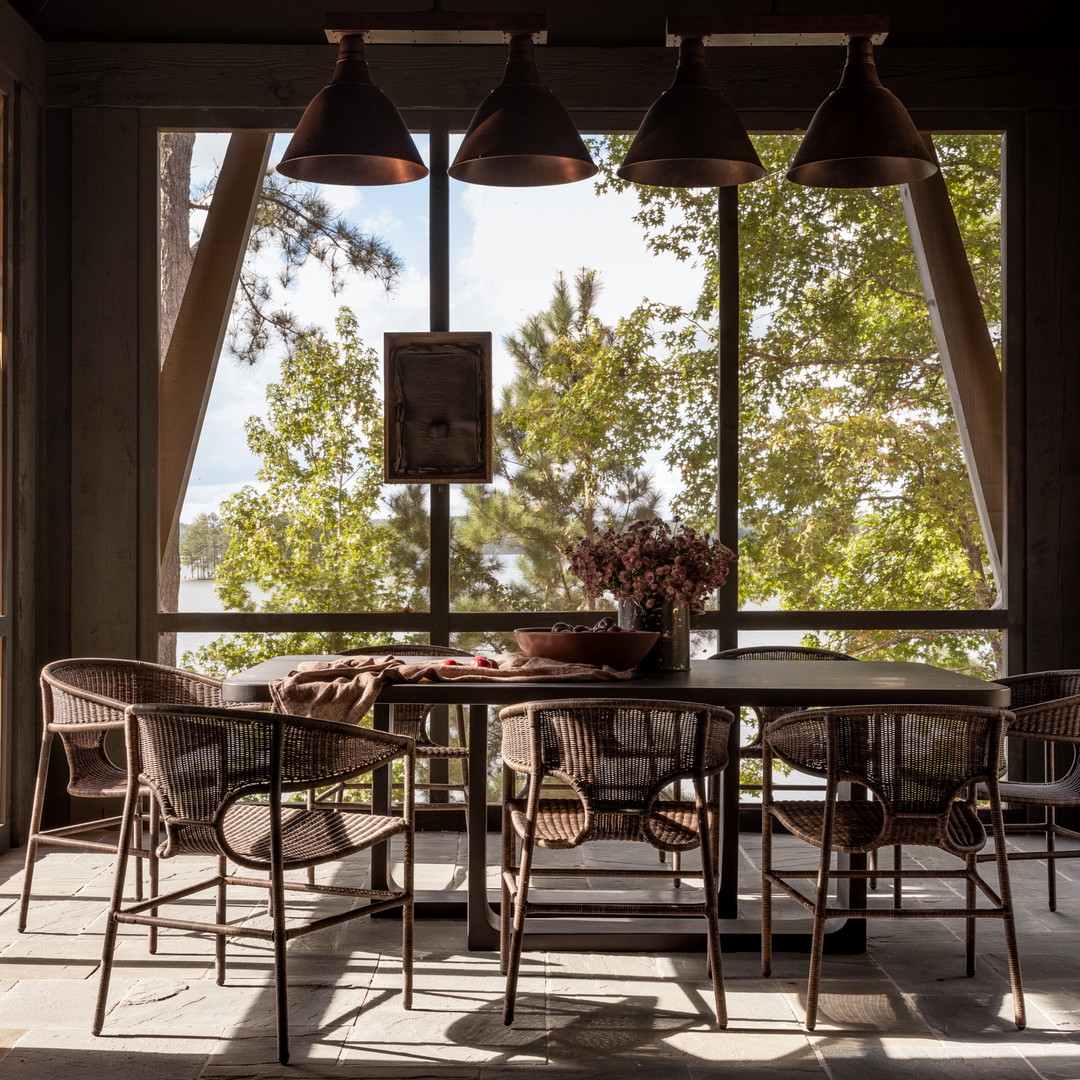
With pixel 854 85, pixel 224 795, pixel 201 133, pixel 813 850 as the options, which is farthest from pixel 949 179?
pixel 224 795

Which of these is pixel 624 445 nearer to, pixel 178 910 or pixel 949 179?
pixel 949 179

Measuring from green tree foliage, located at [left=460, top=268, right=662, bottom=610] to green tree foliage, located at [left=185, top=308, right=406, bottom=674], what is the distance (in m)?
0.46

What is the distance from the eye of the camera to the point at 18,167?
15.3 feet

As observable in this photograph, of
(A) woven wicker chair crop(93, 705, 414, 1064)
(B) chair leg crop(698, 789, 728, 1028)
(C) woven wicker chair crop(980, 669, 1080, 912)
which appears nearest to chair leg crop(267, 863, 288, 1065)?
(A) woven wicker chair crop(93, 705, 414, 1064)

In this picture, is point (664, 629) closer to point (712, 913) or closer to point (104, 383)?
point (712, 913)

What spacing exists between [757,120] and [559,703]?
10.6ft

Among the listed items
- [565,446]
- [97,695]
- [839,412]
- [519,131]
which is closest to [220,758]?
[97,695]

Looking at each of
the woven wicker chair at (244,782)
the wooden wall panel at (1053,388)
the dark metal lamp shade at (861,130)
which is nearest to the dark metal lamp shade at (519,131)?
the dark metal lamp shade at (861,130)

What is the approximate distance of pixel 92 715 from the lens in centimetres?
368

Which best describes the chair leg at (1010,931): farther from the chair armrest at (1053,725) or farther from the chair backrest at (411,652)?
the chair backrest at (411,652)

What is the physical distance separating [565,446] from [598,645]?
1902 millimetres

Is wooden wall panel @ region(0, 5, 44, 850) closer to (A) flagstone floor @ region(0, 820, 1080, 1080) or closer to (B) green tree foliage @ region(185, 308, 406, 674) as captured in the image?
(B) green tree foliage @ region(185, 308, 406, 674)

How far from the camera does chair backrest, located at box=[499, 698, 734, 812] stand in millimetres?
2791

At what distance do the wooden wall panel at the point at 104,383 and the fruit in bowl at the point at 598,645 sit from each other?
90.7 inches
